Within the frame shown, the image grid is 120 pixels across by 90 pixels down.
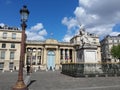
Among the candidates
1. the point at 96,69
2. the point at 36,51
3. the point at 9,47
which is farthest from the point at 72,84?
the point at 36,51

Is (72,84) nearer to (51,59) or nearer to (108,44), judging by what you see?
(51,59)

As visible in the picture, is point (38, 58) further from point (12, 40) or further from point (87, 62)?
point (87, 62)

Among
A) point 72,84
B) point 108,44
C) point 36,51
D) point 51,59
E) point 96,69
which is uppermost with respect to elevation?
point 108,44

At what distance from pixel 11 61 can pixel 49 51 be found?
55.8 ft

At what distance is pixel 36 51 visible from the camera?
69.8m

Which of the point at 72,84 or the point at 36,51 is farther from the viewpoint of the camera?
the point at 36,51

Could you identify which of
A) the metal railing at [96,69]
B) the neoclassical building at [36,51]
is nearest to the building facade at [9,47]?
the neoclassical building at [36,51]

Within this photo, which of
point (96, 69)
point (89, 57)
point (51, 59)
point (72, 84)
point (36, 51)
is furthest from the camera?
point (51, 59)

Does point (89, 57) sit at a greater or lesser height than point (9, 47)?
lesser

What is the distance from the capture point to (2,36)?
2502 inches

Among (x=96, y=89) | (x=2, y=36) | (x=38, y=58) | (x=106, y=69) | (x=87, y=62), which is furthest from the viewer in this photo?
(x=38, y=58)

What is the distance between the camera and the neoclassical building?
63447 millimetres

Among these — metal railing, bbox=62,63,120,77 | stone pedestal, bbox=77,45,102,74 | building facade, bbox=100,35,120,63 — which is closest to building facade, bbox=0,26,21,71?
metal railing, bbox=62,63,120,77

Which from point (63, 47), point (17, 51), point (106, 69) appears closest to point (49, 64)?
point (63, 47)
